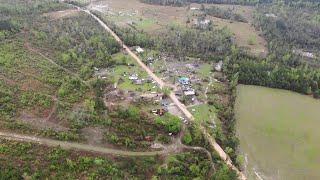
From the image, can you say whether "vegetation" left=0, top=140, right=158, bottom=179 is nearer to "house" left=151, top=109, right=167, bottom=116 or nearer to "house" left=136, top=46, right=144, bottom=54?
"house" left=151, top=109, right=167, bottom=116

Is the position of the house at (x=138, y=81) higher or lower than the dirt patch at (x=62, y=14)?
lower

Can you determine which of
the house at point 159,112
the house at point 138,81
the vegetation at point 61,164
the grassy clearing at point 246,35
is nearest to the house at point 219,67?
the grassy clearing at point 246,35

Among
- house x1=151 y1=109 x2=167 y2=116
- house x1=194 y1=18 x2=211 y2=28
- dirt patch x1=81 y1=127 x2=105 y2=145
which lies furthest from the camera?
house x1=194 y1=18 x2=211 y2=28

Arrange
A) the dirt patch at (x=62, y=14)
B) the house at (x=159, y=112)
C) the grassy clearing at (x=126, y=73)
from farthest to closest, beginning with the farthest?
1. the dirt patch at (x=62, y=14)
2. the grassy clearing at (x=126, y=73)
3. the house at (x=159, y=112)

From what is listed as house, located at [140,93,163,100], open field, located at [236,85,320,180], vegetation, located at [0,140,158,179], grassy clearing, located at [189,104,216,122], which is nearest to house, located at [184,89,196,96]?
grassy clearing, located at [189,104,216,122]

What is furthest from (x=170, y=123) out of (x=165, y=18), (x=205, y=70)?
(x=165, y=18)

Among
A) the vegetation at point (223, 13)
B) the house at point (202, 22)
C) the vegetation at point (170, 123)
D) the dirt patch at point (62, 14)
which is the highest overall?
the dirt patch at point (62, 14)

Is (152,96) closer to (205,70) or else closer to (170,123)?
(170,123)

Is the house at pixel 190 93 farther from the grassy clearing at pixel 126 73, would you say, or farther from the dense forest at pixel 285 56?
the dense forest at pixel 285 56

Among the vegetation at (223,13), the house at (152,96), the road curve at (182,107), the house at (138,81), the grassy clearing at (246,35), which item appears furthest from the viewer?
the vegetation at (223,13)

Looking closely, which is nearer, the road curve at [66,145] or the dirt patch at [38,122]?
the road curve at [66,145]
